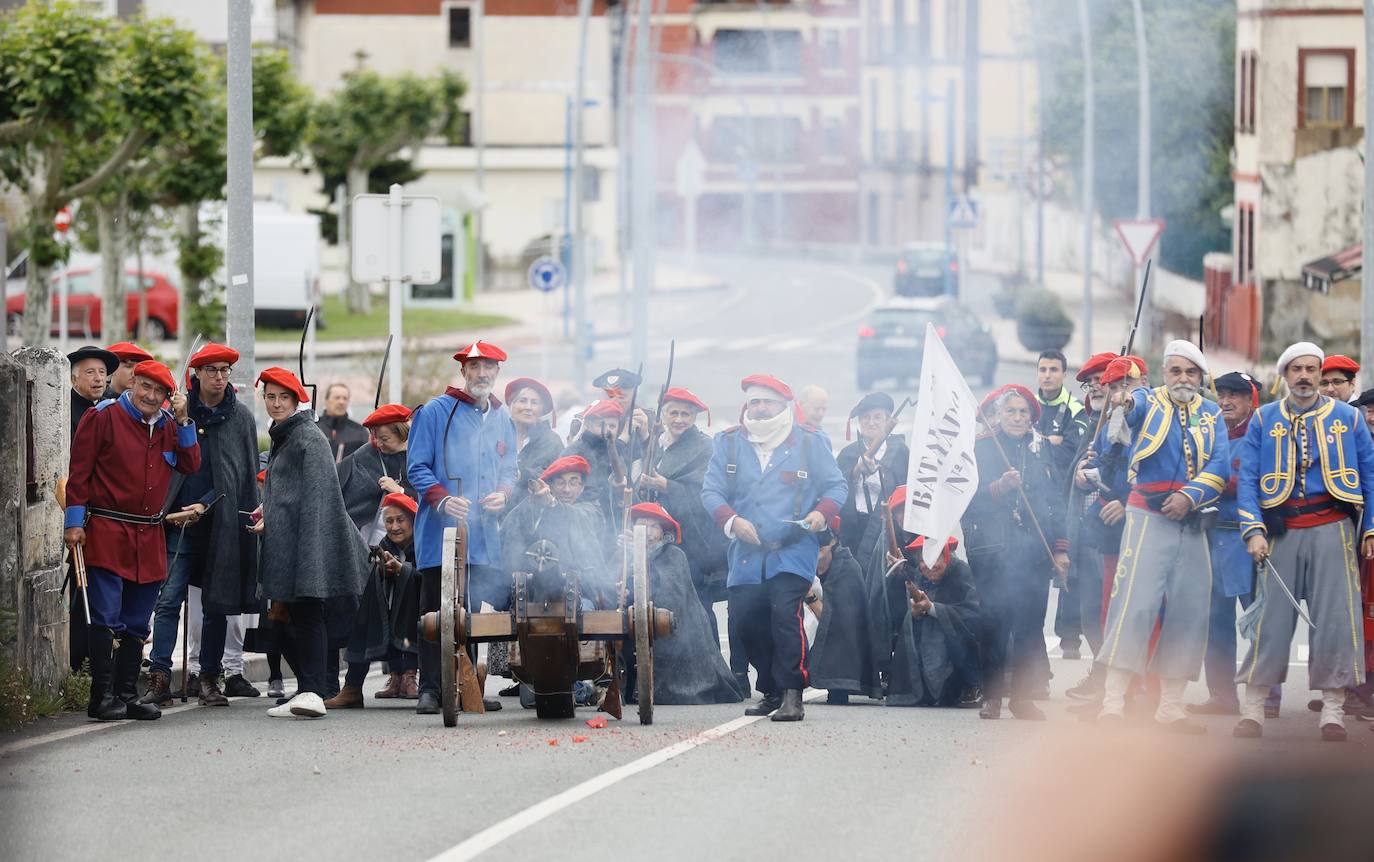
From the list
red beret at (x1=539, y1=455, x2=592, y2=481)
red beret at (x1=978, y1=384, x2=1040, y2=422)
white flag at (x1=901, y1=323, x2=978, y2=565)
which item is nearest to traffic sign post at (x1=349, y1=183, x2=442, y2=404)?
red beret at (x1=978, y1=384, x2=1040, y2=422)

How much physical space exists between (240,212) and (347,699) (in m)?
4.03

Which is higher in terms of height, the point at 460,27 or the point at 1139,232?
the point at 460,27

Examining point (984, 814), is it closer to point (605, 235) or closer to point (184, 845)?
point (184, 845)

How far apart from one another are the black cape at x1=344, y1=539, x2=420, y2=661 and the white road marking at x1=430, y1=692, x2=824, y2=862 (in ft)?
6.91

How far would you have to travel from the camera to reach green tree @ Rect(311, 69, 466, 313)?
52375 millimetres

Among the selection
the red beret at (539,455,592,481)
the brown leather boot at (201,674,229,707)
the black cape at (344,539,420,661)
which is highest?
the red beret at (539,455,592,481)

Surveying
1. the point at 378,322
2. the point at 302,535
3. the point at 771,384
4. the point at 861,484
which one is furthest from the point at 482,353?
the point at 378,322

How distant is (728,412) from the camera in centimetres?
3459

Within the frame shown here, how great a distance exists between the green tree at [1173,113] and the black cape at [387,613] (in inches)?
1580

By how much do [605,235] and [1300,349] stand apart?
63.5m

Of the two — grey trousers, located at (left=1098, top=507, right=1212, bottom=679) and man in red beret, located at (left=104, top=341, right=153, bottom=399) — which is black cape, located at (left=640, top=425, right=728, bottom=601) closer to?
grey trousers, located at (left=1098, top=507, right=1212, bottom=679)

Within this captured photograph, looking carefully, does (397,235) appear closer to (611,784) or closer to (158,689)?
(158,689)

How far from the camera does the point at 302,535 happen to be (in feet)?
37.5

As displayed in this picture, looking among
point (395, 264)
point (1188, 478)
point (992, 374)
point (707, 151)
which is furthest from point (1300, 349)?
point (707, 151)
